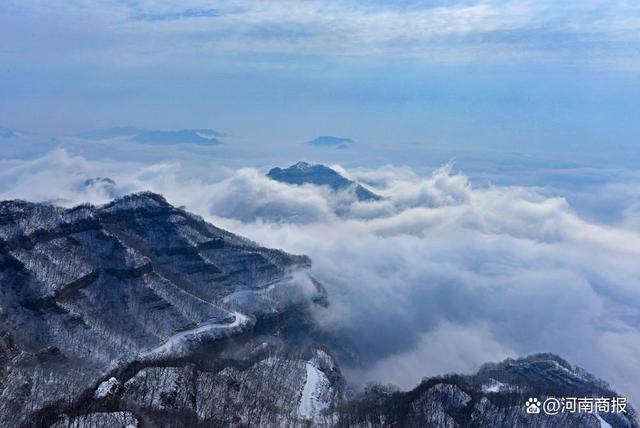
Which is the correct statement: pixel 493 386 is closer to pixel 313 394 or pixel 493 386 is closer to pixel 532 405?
pixel 532 405

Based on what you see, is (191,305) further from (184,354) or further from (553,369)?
(553,369)

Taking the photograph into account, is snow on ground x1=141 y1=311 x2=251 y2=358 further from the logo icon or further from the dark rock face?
the logo icon

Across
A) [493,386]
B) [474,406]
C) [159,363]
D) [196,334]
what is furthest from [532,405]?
[196,334]

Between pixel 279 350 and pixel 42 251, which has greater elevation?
pixel 42 251

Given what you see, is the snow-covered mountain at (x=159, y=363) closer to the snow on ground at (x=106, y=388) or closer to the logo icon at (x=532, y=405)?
the snow on ground at (x=106, y=388)

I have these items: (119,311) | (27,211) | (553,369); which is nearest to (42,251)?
(27,211)

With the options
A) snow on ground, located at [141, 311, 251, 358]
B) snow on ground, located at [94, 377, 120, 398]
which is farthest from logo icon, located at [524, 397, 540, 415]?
snow on ground, located at [141, 311, 251, 358]

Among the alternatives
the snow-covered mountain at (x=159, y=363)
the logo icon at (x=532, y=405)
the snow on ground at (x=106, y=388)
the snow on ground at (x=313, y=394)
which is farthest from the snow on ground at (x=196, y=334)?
the logo icon at (x=532, y=405)
